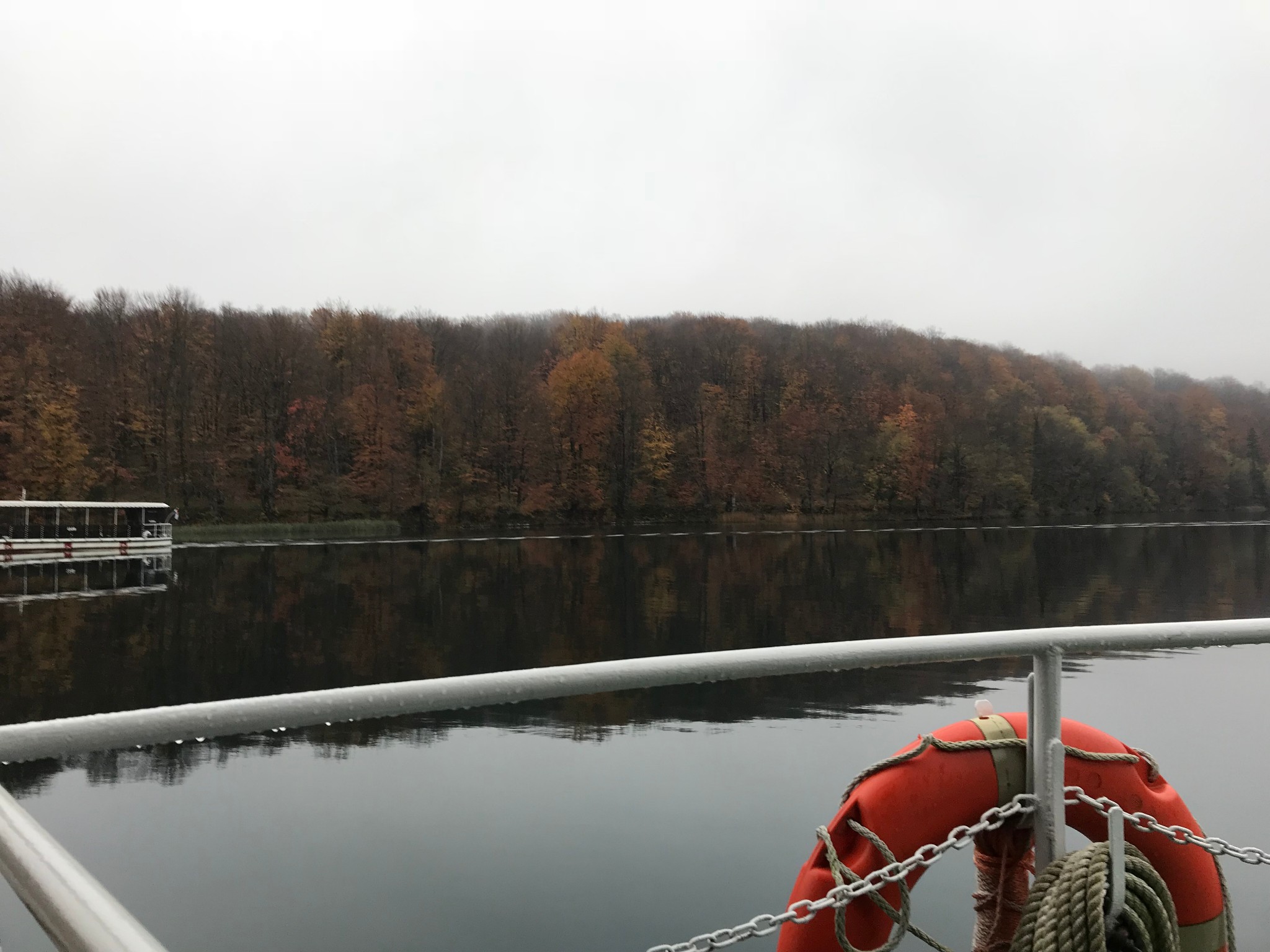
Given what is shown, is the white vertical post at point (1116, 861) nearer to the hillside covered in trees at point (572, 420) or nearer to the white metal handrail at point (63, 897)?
the white metal handrail at point (63, 897)

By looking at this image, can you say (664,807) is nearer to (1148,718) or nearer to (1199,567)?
(1148,718)

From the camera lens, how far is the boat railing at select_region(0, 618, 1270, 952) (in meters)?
0.63

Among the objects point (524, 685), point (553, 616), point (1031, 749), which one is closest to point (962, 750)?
point (1031, 749)

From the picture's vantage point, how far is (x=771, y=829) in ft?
18.3

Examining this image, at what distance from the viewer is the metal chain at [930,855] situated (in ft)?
4.09

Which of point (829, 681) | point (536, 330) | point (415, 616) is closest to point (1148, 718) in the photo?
point (829, 681)

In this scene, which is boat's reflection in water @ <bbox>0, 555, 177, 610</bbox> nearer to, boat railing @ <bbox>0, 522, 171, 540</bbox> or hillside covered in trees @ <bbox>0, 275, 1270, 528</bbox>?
boat railing @ <bbox>0, 522, 171, 540</bbox>

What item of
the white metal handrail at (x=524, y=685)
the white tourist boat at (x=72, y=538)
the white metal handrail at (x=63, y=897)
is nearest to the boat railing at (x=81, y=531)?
the white tourist boat at (x=72, y=538)

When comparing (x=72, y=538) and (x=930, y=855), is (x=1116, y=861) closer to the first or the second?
(x=930, y=855)

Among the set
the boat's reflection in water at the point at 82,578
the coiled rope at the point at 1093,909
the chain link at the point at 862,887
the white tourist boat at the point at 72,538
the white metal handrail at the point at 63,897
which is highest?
the white metal handrail at the point at 63,897

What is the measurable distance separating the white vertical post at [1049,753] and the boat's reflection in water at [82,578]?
19.0m

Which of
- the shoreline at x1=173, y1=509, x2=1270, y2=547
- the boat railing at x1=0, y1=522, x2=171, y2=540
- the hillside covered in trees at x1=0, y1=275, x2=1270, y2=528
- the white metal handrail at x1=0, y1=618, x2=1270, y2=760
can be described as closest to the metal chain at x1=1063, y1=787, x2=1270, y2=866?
the white metal handrail at x1=0, y1=618, x2=1270, y2=760

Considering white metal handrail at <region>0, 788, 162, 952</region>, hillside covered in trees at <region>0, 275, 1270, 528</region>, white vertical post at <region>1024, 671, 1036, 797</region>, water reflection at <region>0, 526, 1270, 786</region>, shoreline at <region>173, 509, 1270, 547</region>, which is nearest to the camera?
white metal handrail at <region>0, 788, 162, 952</region>

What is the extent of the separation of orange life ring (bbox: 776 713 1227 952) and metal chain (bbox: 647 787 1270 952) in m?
0.02
